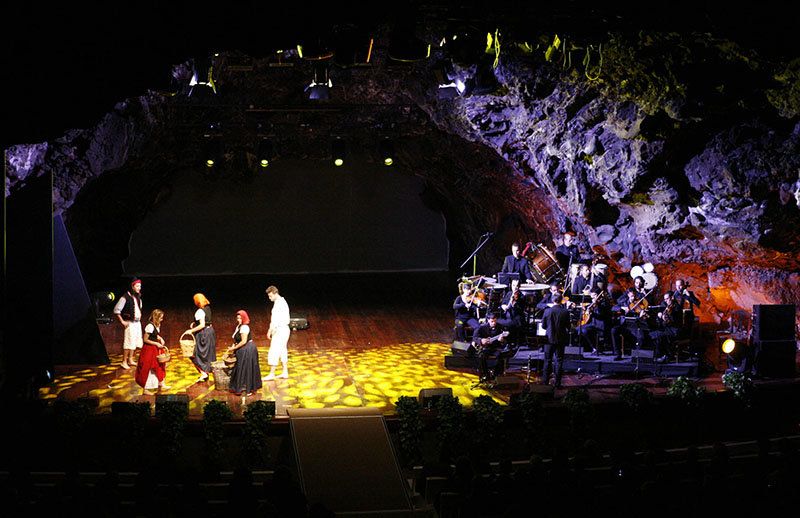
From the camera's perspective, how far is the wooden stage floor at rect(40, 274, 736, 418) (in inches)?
430

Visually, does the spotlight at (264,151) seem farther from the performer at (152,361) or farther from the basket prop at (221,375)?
the basket prop at (221,375)

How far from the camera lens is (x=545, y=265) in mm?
15203

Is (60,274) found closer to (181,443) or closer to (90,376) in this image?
(90,376)

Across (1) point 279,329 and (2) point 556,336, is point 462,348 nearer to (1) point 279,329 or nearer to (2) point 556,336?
(2) point 556,336

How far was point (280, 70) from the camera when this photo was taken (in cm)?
1416

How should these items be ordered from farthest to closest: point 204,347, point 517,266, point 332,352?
point 517,266 → point 332,352 → point 204,347

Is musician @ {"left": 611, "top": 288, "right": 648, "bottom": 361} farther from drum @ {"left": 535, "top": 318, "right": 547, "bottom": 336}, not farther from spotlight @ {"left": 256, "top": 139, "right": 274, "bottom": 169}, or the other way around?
spotlight @ {"left": 256, "top": 139, "right": 274, "bottom": 169}

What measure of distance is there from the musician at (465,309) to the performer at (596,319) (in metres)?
1.64

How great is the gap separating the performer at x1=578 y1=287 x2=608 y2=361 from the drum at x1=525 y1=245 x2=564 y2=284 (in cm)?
188

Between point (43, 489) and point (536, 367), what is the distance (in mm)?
7303

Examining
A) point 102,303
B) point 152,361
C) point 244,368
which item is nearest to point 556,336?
point 244,368

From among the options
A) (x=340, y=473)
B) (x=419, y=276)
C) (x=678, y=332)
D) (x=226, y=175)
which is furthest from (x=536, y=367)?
(x=226, y=175)

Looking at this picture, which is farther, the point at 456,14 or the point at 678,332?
the point at 678,332

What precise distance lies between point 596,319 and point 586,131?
2.93 meters
